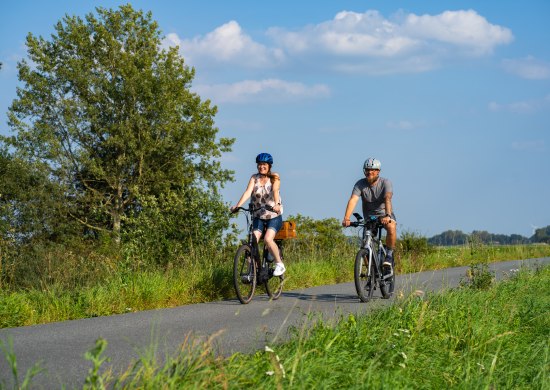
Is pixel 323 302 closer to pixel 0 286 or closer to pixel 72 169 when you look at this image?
pixel 0 286

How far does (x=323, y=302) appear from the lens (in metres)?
11.2

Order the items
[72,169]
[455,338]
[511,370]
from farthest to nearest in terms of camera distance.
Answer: [72,169] < [455,338] < [511,370]

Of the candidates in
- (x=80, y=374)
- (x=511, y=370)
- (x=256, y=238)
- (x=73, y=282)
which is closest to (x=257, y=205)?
(x=256, y=238)

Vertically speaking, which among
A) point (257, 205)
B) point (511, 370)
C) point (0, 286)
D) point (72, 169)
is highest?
point (72, 169)

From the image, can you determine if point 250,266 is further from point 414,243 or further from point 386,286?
point 414,243

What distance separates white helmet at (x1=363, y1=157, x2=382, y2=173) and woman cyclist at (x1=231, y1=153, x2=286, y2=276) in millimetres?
1239

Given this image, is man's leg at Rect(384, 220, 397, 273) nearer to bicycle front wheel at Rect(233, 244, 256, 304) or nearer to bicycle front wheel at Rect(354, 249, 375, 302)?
bicycle front wheel at Rect(354, 249, 375, 302)

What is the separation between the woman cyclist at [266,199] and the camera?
37.2 feet

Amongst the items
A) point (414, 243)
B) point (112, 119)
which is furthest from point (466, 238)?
point (112, 119)

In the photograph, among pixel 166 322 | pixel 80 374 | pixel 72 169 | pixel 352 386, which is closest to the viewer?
pixel 352 386

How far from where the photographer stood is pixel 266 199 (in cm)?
1141

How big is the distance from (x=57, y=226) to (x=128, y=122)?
6891 millimetres

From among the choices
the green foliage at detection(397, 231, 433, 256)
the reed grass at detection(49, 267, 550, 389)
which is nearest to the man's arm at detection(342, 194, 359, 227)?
the reed grass at detection(49, 267, 550, 389)

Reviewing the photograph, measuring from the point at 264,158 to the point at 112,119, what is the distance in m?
36.9
